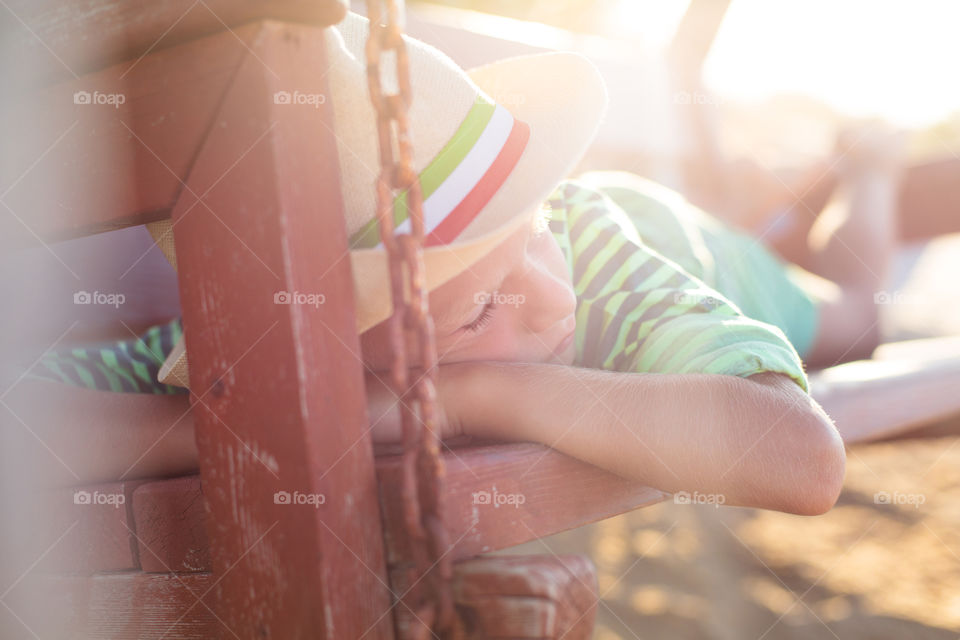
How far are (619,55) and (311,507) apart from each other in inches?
120

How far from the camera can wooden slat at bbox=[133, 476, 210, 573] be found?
2.60ft

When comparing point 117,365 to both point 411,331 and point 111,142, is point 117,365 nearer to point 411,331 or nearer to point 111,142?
point 111,142

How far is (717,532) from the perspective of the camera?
3.15m

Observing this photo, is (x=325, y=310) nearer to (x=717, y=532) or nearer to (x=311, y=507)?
(x=311, y=507)

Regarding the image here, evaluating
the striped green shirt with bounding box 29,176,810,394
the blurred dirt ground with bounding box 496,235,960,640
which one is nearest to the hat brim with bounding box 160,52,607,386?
the striped green shirt with bounding box 29,176,810,394

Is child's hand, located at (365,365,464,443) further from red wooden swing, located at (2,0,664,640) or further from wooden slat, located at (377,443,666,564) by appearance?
red wooden swing, located at (2,0,664,640)

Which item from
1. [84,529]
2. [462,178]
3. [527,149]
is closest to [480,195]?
[462,178]

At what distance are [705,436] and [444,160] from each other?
49 centimetres

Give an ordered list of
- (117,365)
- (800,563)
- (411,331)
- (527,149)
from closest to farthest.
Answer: (411,331), (527,149), (117,365), (800,563)

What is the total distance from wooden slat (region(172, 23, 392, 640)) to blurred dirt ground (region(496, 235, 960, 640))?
1696 millimetres

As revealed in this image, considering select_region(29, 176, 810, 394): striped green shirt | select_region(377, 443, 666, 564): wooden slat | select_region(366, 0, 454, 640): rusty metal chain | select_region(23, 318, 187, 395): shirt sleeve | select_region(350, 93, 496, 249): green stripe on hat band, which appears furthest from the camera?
select_region(23, 318, 187, 395): shirt sleeve

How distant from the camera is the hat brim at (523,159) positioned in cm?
79

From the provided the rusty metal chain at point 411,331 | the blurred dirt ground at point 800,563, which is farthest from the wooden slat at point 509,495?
the blurred dirt ground at point 800,563

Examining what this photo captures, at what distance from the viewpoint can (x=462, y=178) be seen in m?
0.86
